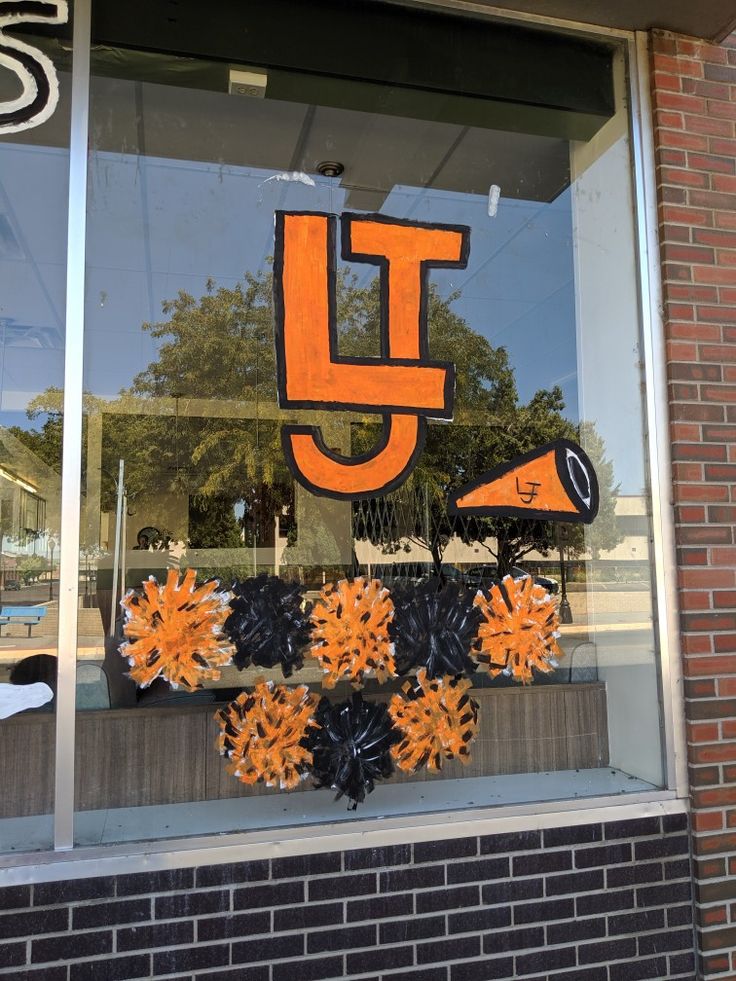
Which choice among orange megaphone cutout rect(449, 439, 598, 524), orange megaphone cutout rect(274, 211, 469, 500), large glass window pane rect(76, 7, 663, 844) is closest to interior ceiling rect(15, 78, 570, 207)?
large glass window pane rect(76, 7, 663, 844)

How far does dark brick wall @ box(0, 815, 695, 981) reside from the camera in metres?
1.91

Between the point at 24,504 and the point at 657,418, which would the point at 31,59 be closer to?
the point at 657,418

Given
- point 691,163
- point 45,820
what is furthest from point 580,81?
point 45,820

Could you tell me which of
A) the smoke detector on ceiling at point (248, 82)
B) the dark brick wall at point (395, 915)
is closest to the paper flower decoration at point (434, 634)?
the dark brick wall at point (395, 915)

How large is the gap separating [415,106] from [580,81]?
64cm

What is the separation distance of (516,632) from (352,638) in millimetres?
566

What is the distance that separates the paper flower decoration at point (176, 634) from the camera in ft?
7.13

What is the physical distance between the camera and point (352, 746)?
2221 millimetres

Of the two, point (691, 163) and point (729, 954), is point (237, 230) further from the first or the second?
point (729, 954)

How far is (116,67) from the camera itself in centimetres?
247

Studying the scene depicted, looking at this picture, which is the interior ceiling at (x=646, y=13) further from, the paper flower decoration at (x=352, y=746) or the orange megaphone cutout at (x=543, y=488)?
the paper flower decoration at (x=352, y=746)

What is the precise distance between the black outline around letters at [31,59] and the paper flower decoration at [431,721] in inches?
87.5

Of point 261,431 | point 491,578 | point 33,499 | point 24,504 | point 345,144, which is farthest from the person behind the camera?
point 261,431

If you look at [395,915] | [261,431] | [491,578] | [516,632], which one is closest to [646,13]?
[491,578]
